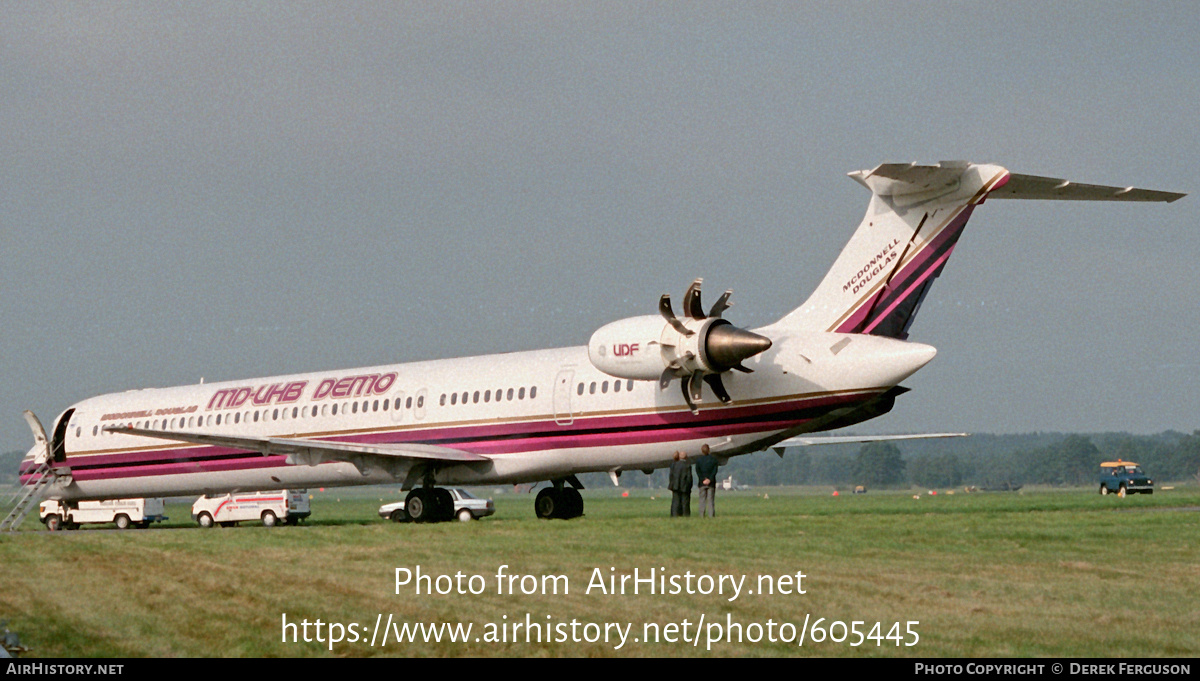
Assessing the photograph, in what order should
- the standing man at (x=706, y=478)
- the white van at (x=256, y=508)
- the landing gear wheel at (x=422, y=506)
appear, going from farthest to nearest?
the white van at (x=256, y=508), the landing gear wheel at (x=422, y=506), the standing man at (x=706, y=478)

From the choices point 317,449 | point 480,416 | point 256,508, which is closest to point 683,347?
point 480,416

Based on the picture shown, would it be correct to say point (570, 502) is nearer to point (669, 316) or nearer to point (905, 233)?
A: point (669, 316)

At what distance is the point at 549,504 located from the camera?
30.9 meters

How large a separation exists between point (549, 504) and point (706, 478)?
5.51m

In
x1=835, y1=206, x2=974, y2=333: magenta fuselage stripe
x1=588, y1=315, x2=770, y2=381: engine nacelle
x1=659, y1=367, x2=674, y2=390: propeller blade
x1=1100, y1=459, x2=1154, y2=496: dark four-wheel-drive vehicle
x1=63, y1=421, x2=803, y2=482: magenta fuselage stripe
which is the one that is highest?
x1=835, y1=206, x2=974, y2=333: magenta fuselage stripe

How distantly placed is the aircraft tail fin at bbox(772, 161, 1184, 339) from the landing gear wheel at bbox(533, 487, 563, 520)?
8.60 m

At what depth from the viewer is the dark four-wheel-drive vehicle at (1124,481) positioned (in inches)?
2096

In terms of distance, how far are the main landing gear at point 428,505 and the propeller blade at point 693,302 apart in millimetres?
8137

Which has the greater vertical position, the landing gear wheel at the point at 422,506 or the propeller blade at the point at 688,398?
the propeller blade at the point at 688,398

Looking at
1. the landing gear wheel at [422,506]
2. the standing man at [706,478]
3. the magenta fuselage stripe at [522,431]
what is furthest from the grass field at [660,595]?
the landing gear wheel at [422,506]

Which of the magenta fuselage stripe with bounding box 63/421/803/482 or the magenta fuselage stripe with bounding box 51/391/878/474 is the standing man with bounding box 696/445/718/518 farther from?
the magenta fuselage stripe with bounding box 51/391/878/474

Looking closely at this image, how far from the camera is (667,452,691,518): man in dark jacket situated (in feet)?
86.3

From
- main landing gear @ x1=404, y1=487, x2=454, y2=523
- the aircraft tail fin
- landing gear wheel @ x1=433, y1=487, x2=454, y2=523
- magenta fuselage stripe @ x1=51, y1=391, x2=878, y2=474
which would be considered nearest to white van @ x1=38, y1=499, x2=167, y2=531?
magenta fuselage stripe @ x1=51, y1=391, x2=878, y2=474

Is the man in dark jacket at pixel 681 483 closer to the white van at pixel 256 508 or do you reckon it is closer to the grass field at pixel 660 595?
the grass field at pixel 660 595
